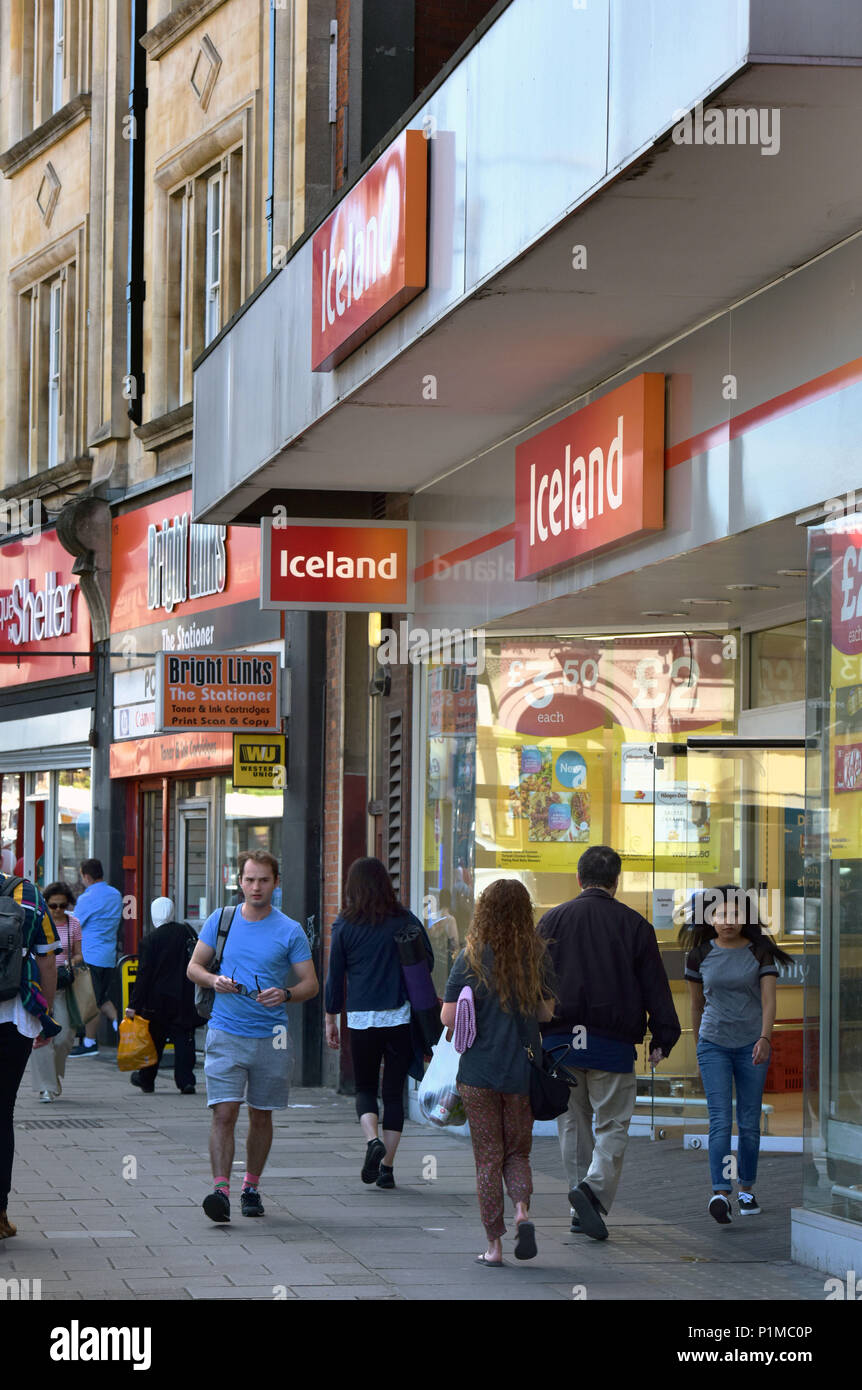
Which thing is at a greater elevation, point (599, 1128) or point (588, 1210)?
point (599, 1128)

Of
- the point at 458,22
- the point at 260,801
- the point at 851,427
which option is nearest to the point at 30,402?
the point at 260,801

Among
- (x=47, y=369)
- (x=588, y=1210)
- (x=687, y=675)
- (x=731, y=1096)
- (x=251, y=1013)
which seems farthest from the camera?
(x=47, y=369)

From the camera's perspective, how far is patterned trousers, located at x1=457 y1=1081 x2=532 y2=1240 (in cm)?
820

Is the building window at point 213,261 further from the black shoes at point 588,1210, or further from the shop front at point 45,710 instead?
the black shoes at point 588,1210

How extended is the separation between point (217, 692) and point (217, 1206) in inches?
290

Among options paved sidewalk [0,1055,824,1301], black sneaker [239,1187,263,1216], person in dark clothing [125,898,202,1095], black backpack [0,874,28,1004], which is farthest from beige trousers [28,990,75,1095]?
black backpack [0,874,28,1004]

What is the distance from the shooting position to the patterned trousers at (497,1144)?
8195mm

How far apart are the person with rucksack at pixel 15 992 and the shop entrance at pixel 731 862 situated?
15.4 feet

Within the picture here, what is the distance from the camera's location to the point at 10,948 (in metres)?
8.59

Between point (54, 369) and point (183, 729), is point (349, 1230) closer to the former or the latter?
point (183, 729)

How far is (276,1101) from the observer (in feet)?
30.2

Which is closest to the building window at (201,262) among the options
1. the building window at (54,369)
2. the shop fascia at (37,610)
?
the shop fascia at (37,610)

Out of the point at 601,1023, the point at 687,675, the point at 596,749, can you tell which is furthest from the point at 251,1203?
the point at 687,675

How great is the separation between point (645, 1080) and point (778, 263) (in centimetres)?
603
